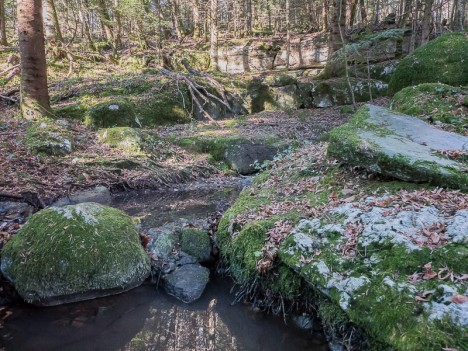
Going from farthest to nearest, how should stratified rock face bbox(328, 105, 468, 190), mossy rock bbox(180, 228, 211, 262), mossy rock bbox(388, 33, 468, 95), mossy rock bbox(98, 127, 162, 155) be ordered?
mossy rock bbox(388, 33, 468, 95) → mossy rock bbox(98, 127, 162, 155) → mossy rock bbox(180, 228, 211, 262) → stratified rock face bbox(328, 105, 468, 190)

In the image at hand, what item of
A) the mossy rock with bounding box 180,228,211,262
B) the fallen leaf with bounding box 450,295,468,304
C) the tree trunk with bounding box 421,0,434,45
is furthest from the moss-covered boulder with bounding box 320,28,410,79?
the fallen leaf with bounding box 450,295,468,304

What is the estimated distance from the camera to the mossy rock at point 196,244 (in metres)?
5.59

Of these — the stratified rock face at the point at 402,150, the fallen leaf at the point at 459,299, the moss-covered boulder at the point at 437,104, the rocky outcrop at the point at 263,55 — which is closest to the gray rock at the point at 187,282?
the stratified rock face at the point at 402,150

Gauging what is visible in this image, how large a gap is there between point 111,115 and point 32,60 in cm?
289

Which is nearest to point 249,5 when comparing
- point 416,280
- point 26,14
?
point 26,14

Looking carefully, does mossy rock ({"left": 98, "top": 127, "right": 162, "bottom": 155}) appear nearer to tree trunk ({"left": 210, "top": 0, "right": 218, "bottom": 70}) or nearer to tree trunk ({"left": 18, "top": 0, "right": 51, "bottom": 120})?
tree trunk ({"left": 18, "top": 0, "right": 51, "bottom": 120})

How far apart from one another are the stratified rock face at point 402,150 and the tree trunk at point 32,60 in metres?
9.08

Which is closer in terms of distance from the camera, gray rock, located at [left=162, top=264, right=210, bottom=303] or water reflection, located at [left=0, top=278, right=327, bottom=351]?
water reflection, located at [left=0, top=278, right=327, bottom=351]

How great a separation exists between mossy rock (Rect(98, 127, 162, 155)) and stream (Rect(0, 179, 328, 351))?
5.92 metres

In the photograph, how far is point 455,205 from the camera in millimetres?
3838

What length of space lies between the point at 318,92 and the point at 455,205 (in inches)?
553

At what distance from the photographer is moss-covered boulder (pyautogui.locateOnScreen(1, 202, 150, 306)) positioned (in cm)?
455

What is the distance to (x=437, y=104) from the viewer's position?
808 centimetres

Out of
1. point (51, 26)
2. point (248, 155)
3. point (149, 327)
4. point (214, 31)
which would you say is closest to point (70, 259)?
point (149, 327)
